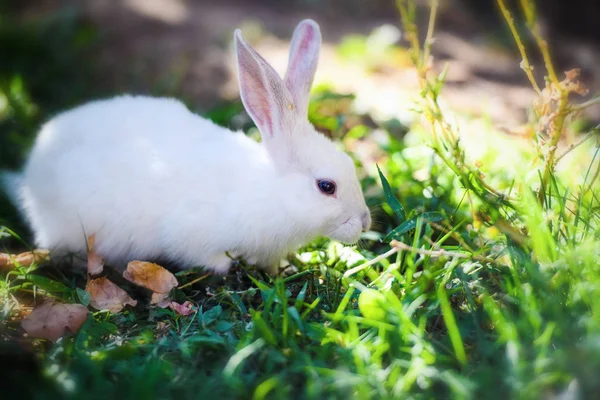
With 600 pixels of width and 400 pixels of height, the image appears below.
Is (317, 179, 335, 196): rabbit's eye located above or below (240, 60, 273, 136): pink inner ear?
below

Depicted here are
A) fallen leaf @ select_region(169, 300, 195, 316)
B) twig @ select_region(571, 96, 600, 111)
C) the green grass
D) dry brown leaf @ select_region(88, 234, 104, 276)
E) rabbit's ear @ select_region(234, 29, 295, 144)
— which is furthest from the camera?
dry brown leaf @ select_region(88, 234, 104, 276)

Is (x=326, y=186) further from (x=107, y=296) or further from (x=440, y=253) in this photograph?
(x=107, y=296)

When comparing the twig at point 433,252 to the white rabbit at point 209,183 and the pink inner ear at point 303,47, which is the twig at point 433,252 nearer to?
the white rabbit at point 209,183

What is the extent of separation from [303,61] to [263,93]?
324 mm

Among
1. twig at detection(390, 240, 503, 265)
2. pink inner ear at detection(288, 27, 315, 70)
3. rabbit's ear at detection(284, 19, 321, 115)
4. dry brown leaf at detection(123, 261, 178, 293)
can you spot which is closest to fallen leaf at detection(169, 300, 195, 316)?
dry brown leaf at detection(123, 261, 178, 293)

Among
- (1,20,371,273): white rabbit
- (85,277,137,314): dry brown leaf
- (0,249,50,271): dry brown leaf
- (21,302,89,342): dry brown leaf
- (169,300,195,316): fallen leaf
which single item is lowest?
(0,249,50,271): dry brown leaf

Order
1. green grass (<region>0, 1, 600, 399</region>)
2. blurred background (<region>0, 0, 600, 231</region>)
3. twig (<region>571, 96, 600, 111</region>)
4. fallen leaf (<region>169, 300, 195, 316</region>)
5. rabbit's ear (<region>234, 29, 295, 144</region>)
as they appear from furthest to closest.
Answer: blurred background (<region>0, 0, 600, 231</region>) < rabbit's ear (<region>234, 29, 295, 144</region>) < fallen leaf (<region>169, 300, 195, 316</region>) < twig (<region>571, 96, 600, 111</region>) < green grass (<region>0, 1, 600, 399</region>)

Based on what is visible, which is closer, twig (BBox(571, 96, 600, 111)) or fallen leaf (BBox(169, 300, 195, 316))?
twig (BBox(571, 96, 600, 111))

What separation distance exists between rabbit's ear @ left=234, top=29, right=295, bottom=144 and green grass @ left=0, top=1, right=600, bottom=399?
627 mm

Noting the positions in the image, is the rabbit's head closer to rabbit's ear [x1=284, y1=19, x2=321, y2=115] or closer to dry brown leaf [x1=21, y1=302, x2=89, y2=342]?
rabbit's ear [x1=284, y1=19, x2=321, y2=115]

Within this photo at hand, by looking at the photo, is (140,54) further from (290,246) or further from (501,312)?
(501,312)

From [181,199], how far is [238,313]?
0.66 meters

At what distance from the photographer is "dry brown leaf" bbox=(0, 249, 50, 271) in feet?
9.80

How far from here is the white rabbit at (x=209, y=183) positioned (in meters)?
2.82
